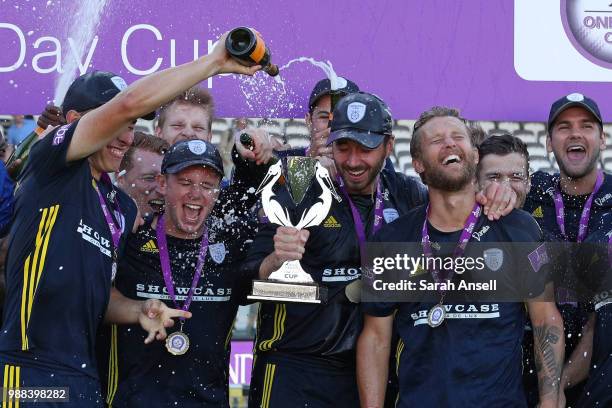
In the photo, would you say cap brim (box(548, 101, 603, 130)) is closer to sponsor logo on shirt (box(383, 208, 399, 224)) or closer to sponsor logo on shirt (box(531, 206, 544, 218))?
sponsor logo on shirt (box(531, 206, 544, 218))

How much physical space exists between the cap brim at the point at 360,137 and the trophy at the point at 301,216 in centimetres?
15

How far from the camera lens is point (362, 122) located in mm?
4441

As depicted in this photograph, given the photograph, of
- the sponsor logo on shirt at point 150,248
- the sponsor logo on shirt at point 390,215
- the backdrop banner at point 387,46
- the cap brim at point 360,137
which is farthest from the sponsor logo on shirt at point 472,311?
the backdrop banner at point 387,46

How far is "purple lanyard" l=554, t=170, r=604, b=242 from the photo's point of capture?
190 inches

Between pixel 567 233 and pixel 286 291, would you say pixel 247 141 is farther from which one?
pixel 567 233

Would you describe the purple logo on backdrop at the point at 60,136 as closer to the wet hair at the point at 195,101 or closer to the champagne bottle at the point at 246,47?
the champagne bottle at the point at 246,47

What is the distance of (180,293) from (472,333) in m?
1.26

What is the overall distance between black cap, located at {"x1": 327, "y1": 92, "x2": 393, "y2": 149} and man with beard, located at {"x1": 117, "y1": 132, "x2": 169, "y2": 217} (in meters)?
1.10

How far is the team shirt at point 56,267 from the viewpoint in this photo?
3.78 meters

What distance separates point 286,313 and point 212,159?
0.75m

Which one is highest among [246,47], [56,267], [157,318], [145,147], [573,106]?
[573,106]

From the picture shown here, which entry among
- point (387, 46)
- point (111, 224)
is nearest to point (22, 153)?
point (111, 224)

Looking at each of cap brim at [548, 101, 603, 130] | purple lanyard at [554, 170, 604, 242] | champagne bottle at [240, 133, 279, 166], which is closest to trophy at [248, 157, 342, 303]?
champagne bottle at [240, 133, 279, 166]

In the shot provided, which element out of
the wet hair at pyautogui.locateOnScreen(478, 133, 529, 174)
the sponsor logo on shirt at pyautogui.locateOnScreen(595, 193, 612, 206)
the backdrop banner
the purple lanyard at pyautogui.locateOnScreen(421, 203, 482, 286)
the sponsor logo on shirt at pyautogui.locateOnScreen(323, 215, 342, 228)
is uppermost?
the backdrop banner
